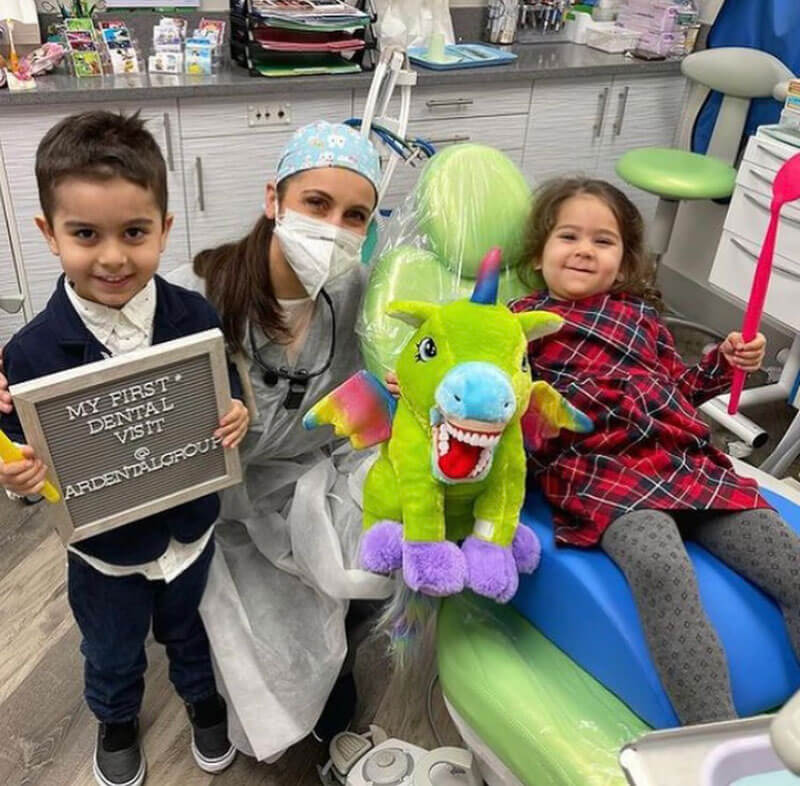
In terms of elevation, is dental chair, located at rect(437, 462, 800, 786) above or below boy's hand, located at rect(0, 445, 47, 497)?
below

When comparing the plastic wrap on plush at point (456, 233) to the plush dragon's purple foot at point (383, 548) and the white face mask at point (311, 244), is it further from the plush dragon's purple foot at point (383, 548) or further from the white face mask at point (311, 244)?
the plush dragon's purple foot at point (383, 548)

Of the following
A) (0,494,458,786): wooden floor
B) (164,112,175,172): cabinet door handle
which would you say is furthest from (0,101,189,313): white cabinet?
(0,494,458,786): wooden floor

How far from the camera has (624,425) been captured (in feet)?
4.40

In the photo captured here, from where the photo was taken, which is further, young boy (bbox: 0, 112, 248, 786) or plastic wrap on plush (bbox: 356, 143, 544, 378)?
plastic wrap on plush (bbox: 356, 143, 544, 378)

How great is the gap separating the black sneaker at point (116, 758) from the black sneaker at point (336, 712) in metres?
0.34

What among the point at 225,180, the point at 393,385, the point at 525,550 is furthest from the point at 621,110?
the point at 525,550

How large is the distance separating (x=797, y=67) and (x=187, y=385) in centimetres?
261

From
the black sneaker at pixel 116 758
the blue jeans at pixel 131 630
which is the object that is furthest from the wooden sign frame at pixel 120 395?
the black sneaker at pixel 116 758

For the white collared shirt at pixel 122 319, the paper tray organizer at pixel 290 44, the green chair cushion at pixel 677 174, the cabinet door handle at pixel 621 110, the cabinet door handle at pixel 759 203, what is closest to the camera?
the white collared shirt at pixel 122 319

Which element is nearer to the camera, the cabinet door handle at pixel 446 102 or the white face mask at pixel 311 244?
the white face mask at pixel 311 244

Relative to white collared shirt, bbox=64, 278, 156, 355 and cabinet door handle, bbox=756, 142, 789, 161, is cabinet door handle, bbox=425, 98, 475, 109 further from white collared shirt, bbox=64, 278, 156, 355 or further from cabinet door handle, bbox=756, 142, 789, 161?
white collared shirt, bbox=64, 278, 156, 355

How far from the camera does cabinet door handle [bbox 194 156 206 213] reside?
2.56m

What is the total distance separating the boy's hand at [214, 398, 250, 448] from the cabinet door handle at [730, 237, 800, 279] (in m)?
1.82

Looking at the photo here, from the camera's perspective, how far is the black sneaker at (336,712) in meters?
1.58
